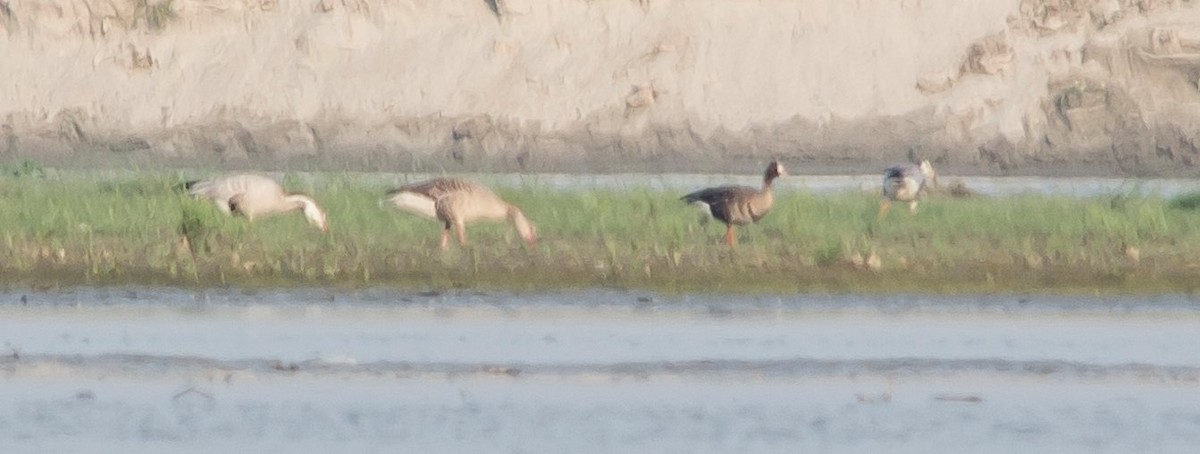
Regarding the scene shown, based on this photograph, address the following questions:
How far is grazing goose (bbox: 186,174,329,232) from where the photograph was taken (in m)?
19.0

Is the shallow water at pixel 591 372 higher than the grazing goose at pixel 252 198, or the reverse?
the shallow water at pixel 591 372

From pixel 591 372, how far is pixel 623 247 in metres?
5.71

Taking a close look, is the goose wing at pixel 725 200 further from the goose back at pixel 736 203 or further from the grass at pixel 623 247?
the grass at pixel 623 247

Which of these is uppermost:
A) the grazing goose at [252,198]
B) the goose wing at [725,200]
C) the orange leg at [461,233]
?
the goose wing at [725,200]

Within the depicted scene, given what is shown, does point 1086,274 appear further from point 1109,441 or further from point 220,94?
point 220,94

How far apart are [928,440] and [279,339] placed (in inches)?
161

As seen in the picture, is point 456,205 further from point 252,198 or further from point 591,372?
point 591,372

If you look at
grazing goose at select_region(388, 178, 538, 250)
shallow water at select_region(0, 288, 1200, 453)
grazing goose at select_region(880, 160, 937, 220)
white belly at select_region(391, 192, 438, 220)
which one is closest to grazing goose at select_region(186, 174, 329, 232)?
white belly at select_region(391, 192, 438, 220)

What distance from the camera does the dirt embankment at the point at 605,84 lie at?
121ft

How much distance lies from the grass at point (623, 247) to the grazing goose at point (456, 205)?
6.8 inches

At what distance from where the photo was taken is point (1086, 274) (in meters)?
16.1

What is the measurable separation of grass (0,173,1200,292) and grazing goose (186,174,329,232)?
0.18m

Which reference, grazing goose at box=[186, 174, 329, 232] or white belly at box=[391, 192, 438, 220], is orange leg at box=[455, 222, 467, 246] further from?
grazing goose at box=[186, 174, 329, 232]

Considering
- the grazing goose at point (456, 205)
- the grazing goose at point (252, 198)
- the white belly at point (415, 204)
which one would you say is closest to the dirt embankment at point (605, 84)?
the grazing goose at point (252, 198)
